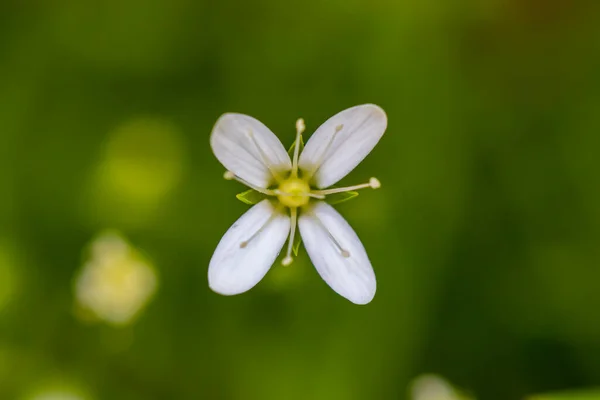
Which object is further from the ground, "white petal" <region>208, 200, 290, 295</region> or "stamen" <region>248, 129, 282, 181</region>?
"stamen" <region>248, 129, 282, 181</region>

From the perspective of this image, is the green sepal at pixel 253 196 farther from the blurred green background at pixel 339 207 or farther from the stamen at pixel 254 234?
the blurred green background at pixel 339 207

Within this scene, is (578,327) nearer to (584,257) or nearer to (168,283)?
(584,257)

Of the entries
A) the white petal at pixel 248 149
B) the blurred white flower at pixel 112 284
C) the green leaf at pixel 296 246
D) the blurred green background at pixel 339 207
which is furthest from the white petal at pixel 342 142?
the blurred white flower at pixel 112 284

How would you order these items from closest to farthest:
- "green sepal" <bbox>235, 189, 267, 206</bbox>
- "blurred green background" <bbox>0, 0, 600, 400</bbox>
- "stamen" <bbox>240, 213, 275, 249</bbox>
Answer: "stamen" <bbox>240, 213, 275, 249</bbox> → "green sepal" <bbox>235, 189, 267, 206</bbox> → "blurred green background" <bbox>0, 0, 600, 400</bbox>

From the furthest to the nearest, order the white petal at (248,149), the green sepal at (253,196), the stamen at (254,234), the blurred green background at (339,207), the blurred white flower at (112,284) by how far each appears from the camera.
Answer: the blurred green background at (339,207) < the blurred white flower at (112,284) < the green sepal at (253,196) < the stamen at (254,234) < the white petal at (248,149)

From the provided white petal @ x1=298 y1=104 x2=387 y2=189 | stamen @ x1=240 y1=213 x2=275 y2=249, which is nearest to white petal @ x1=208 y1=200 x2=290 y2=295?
stamen @ x1=240 y1=213 x2=275 y2=249

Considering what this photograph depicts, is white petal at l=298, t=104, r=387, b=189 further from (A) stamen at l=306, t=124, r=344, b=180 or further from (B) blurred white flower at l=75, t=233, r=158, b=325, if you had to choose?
(B) blurred white flower at l=75, t=233, r=158, b=325

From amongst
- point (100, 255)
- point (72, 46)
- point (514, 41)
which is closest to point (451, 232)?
point (514, 41)
